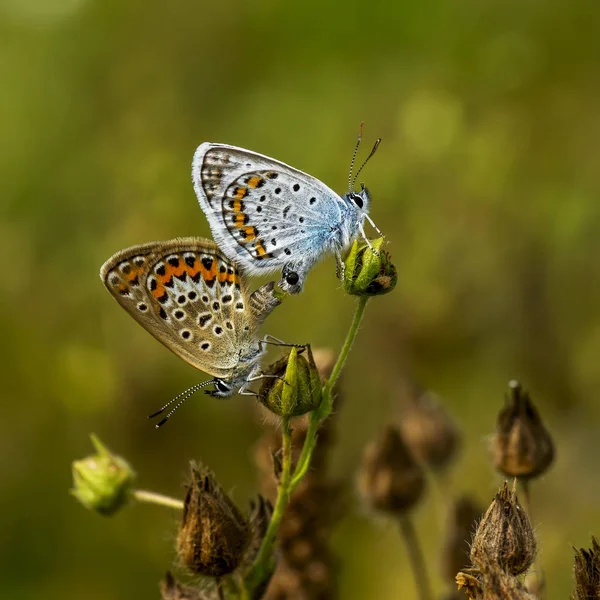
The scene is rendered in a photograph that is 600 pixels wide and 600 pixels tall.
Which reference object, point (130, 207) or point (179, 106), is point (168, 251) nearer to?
point (130, 207)

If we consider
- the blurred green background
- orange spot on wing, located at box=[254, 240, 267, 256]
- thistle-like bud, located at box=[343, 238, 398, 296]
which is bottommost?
the blurred green background

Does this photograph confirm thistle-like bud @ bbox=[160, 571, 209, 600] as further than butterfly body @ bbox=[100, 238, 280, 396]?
No

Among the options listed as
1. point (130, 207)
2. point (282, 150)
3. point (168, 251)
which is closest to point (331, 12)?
point (282, 150)

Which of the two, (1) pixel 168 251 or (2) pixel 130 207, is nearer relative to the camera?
(1) pixel 168 251

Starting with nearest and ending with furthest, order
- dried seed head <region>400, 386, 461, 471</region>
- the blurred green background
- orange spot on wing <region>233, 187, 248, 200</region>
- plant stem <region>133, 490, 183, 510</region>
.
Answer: plant stem <region>133, 490, 183, 510</region> < orange spot on wing <region>233, 187, 248, 200</region> < dried seed head <region>400, 386, 461, 471</region> < the blurred green background

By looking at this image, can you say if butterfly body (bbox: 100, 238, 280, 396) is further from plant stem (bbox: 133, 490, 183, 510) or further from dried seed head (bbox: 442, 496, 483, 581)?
dried seed head (bbox: 442, 496, 483, 581)

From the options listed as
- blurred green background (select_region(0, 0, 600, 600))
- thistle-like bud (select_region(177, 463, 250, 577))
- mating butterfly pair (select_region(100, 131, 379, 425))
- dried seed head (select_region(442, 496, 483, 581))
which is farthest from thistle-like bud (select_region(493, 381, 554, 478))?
blurred green background (select_region(0, 0, 600, 600))

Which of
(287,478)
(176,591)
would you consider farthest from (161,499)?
(287,478)
